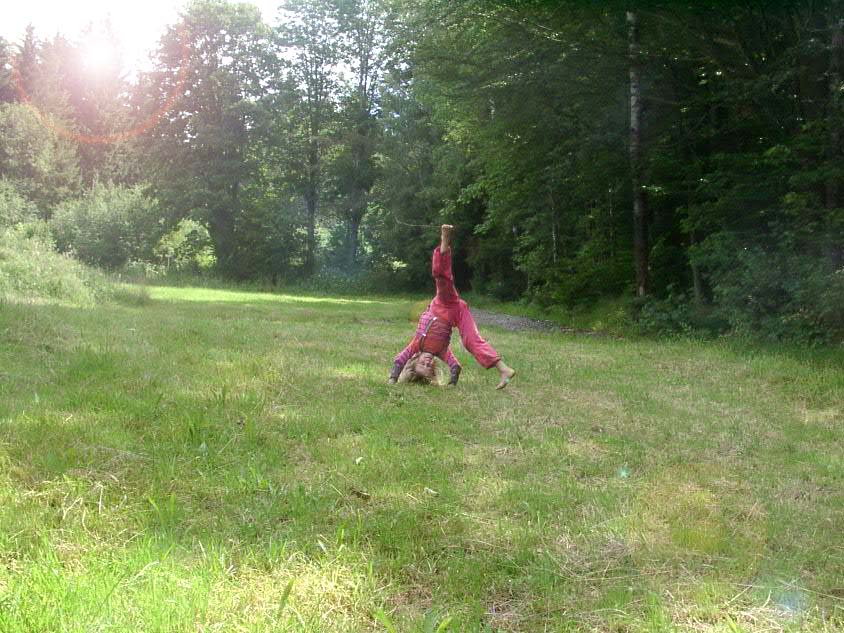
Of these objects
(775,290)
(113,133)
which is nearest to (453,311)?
(775,290)

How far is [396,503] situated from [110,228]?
138 ft

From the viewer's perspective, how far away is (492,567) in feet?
9.52

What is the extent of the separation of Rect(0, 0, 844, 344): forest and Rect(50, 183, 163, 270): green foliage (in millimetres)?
126

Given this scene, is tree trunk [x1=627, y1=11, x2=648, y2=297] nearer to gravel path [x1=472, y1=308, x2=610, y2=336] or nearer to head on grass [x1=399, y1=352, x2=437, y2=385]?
gravel path [x1=472, y1=308, x2=610, y2=336]

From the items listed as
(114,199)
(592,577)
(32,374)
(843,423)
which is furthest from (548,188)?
(114,199)

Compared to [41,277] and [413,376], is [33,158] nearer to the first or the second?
[41,277]

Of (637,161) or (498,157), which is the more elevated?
(498,157)

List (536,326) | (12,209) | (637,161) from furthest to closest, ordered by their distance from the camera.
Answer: (12,209) → (536,326) → (637,161)

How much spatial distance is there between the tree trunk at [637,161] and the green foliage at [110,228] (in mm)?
32956

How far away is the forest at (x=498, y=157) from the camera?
39.7ft

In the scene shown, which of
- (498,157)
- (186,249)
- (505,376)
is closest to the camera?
(505,376)

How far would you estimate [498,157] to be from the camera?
1845 centimetres

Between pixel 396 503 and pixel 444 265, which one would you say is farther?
pixel 444 265

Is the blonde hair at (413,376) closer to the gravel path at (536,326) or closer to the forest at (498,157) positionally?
the forest at (498,157)
